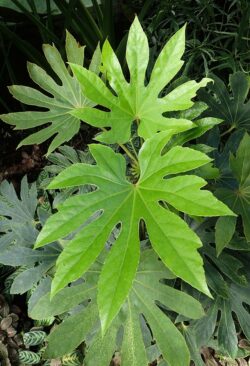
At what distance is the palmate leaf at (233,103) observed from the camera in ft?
4.46

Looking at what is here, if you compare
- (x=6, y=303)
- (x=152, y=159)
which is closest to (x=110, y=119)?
(x=152, y=159)

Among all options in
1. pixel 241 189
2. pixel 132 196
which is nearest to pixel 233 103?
pixel 241 189

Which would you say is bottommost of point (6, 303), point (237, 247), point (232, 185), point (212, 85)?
point (6, 303)

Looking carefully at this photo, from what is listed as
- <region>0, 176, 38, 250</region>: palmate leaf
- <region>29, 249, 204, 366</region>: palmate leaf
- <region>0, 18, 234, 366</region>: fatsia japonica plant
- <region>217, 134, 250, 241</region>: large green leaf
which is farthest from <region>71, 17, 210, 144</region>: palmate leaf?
<region>0, 176, 38, 250</region>: palmate leaf

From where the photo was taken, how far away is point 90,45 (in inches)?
83.0

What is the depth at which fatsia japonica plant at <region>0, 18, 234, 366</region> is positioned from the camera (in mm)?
818

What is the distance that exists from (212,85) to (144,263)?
0.61 m

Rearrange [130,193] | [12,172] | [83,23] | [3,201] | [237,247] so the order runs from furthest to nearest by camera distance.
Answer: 1. [12,172]
2. [83,23]
3. [3,201]
4. [237,247]
5. [130,193]

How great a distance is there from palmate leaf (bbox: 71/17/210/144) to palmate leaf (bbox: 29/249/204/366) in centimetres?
39

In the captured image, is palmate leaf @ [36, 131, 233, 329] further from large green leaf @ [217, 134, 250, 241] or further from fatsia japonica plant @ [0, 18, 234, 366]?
large green leaf @ [217, 134, 250, 241]

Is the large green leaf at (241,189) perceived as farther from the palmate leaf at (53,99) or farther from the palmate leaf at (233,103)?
the palmate leaf at (53,99)

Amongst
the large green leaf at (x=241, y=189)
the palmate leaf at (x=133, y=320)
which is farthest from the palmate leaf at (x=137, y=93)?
the palmate leaf at (x=133, y=320)

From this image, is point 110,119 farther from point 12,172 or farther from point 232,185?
point 12,172

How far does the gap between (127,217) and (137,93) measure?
30 centimetres
